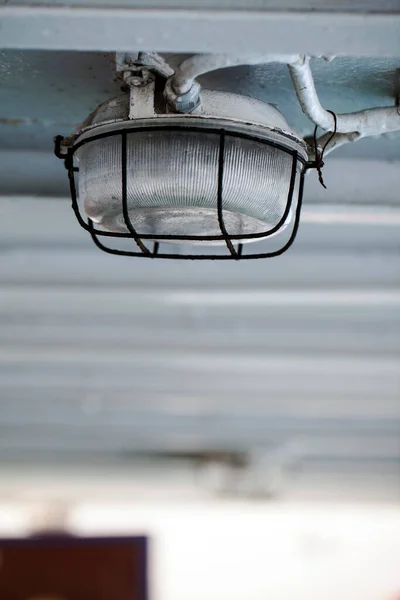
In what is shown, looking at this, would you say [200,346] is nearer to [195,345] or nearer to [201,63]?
[195,345]

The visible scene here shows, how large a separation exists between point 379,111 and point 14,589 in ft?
5.63

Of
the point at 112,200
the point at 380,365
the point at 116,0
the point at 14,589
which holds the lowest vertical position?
the point at 14,589

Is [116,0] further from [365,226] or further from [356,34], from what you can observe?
[365,226]

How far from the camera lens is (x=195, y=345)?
2768mm

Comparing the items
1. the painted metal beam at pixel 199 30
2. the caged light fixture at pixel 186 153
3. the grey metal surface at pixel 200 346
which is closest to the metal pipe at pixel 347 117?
the caged light fixture at pixel 186 153

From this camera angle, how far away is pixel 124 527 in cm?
721

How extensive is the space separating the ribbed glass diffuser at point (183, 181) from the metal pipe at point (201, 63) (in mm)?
66

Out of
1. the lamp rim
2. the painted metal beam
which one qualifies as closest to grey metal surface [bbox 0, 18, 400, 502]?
the painted metal beam

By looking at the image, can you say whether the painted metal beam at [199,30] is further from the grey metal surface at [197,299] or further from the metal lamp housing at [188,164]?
the metal lamp housing at [188,164]

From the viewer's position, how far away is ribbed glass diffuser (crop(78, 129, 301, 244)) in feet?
3.47

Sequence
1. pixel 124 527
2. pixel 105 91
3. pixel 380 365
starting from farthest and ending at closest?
pixel 124 527, pixel 380 365, pixel 105 91

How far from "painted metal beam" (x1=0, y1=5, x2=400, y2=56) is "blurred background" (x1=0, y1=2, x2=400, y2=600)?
30 centimetres

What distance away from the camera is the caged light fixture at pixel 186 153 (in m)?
1.04

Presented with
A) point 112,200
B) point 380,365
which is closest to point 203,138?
point 112,200
